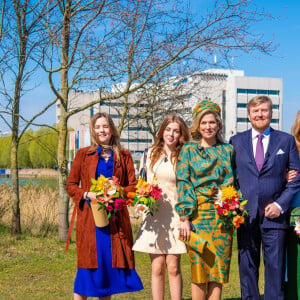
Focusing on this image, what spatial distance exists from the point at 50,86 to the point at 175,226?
431 cm

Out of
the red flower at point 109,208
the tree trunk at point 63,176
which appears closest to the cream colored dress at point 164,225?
the red flower at point 109,208

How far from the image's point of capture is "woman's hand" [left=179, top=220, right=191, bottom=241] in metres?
4.52

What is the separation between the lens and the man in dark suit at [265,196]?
446 centimetres

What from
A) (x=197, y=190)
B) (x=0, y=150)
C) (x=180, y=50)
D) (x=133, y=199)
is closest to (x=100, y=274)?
(x=133, y=199)

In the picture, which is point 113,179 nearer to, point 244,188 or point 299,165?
point 244,188

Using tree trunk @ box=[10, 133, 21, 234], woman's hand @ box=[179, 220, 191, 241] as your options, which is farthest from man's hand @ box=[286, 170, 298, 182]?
tree trunk @ box=[10, 133, 21, 234]

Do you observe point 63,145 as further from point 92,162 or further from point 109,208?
point 109,208

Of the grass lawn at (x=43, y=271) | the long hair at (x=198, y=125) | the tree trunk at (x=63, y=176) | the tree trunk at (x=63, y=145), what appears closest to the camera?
the long hair at (x=198, y=125)

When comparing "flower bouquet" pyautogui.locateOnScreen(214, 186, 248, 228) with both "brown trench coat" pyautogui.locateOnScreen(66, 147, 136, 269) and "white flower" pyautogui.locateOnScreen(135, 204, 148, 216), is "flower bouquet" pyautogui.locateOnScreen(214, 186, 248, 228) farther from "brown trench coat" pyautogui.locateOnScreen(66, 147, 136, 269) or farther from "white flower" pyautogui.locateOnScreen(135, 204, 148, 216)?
"brown trench coat" pyautogui.locateOnScreen(66, 147, 136, 269)

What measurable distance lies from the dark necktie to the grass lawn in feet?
7.79

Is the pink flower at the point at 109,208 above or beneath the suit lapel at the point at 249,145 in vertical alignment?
beneath

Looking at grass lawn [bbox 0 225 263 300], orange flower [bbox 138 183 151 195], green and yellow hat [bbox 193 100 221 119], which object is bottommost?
grass lawn [bbox 0 225 263 300]

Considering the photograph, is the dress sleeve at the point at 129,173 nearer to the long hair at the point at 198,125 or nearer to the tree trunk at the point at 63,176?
the long hair at the point at 198,125

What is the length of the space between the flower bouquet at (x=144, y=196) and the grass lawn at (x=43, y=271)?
6.21 feet
